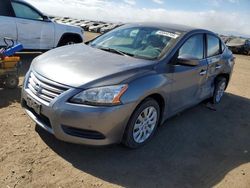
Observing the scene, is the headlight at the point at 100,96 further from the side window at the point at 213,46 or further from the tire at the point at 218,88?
the tire at the point at 218,88

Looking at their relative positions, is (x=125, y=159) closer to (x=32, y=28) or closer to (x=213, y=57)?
(x=213, y=57)

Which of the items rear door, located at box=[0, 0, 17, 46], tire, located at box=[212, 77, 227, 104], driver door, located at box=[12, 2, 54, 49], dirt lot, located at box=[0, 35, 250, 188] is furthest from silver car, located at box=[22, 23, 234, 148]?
driver door, located at box=[12, 2, 54, 49]

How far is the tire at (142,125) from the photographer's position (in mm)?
3916

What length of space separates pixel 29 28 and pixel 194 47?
539 centimetres

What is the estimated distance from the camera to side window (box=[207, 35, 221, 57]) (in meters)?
5.86

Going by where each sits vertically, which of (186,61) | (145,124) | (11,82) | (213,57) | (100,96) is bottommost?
(11,82)

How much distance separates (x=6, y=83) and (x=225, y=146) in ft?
13.5

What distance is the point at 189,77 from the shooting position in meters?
4.99

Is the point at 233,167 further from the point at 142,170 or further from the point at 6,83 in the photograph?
the point at 6,83

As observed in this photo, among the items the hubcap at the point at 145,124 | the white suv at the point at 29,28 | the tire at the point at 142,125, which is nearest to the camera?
the tire at the point at 142,125

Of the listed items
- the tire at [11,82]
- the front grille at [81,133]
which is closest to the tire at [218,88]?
the front grille at [81,133]

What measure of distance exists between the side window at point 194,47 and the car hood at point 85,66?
84 centimetres

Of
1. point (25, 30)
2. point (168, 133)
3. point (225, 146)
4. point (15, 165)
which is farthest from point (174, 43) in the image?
point (25, 30)

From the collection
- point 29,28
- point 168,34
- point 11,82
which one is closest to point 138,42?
point 168,34
